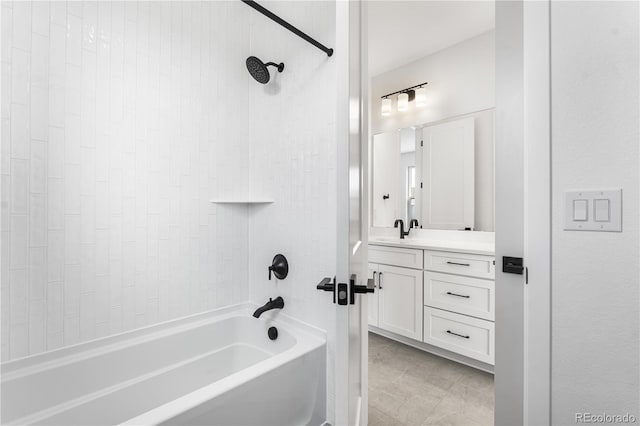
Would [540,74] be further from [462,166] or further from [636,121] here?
[462,166]

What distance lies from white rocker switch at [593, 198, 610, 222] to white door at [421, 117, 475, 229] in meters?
1.71

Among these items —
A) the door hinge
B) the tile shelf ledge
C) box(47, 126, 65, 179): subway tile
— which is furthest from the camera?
the tile shelf ledge

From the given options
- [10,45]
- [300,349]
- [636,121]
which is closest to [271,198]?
[300,349]

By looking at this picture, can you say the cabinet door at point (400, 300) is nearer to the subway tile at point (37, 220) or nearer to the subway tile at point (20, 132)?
the subway tile at point (37, 220)

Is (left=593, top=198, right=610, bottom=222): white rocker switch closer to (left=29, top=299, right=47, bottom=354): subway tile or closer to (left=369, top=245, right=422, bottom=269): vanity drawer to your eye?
(left=369, top=245, right=422, bottom=269): vanity drawer

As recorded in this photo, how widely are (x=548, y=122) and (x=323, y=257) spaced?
1086 mm

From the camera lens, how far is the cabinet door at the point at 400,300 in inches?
91.6

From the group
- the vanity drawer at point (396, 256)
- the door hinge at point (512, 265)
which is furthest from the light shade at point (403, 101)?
the door hinge at point (512, 265)

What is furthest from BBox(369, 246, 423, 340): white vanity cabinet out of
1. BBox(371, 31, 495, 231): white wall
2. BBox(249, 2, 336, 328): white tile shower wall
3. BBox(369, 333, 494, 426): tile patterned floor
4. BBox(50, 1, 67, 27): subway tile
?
BBox(50, 1, 67, 27): subway tile

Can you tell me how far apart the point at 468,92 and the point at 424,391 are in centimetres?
244

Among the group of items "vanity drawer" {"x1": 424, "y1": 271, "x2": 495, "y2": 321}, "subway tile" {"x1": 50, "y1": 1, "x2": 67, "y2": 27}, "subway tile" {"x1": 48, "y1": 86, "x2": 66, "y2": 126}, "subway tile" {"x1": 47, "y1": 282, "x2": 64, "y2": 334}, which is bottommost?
"vanity drawer" {"x1": 424, "y1": 271, "x2": 495, "y2": 321}

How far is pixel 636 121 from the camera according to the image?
2.68ft

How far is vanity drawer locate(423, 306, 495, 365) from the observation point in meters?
1.97

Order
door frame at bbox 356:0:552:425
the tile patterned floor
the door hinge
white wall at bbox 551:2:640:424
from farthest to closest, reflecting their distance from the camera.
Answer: the tile patterned floor
the door hinge
door frame at bbox 356:0:552:425
white wall at bbox 551:2:640:424
